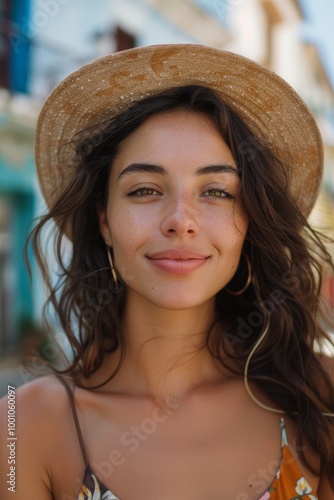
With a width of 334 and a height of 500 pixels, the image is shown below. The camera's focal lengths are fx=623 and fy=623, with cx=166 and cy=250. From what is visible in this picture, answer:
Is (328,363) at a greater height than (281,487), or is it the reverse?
(328,363)

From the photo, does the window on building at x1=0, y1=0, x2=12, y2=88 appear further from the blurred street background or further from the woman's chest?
the woman's chest

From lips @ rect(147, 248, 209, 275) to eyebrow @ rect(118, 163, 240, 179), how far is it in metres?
0.24

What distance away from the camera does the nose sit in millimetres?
1810

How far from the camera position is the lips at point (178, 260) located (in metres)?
1.84

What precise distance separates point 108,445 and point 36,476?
0.77 ft

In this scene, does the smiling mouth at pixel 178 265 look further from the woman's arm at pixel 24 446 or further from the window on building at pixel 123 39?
the window on building at pixel 123 39

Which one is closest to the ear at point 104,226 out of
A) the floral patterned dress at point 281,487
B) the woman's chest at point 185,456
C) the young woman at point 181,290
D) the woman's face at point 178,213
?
the young woman at point 181,290

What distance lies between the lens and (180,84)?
2.07m

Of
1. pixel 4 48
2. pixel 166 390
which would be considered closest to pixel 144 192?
pixel 166 390

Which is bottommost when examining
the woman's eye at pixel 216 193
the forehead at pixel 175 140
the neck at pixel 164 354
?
the neck at pixel 164 354

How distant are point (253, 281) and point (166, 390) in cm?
50

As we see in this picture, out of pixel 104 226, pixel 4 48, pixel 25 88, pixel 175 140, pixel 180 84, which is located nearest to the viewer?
pixel 175 140

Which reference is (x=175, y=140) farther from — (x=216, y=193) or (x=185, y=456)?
(x=185, y=456)

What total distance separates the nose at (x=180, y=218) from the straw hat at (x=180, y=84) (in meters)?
0.46
